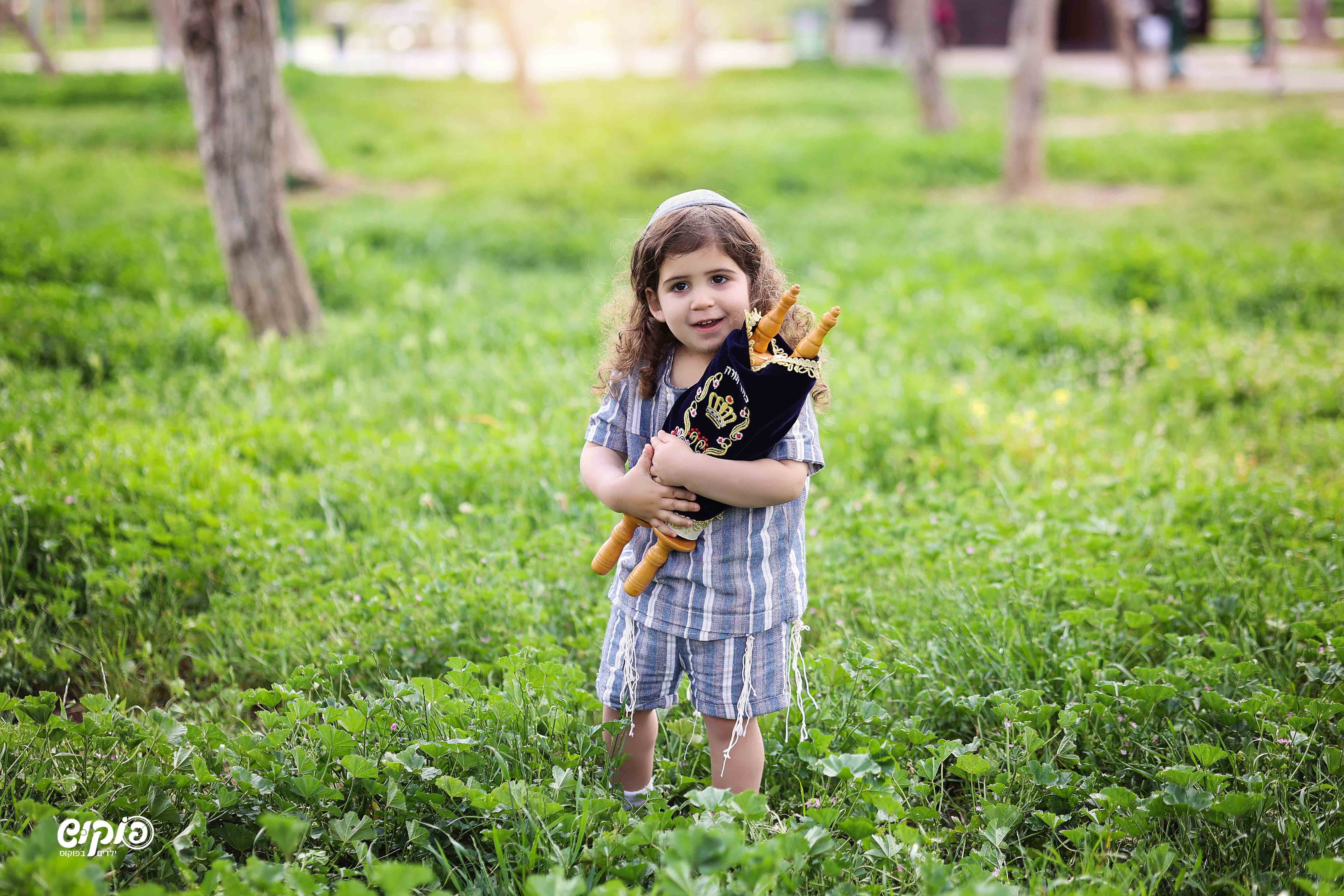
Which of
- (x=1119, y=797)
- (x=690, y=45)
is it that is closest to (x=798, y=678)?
(x=1119, y=797)

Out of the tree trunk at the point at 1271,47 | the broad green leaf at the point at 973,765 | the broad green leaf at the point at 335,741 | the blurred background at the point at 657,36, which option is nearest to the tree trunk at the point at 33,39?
the blurred background at the point at 657,36

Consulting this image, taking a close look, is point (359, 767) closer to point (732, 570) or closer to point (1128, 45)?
point (732, 570)

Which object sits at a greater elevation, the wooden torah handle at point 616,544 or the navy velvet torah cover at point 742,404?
the navy velvet torah cover at point 742,404

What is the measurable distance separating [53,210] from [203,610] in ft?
22.9

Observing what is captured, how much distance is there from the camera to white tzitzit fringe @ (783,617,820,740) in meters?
2.62

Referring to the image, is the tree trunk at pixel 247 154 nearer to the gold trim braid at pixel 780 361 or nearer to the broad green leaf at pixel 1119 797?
the gold trim braid at pixel 780 361

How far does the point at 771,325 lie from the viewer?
7.39ft

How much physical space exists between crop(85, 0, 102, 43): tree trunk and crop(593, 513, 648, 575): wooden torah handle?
38.4m

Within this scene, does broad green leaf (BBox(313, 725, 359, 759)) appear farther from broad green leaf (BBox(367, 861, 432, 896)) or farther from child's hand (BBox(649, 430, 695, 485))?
child's hand (BBox(649, 430, 695, 485))

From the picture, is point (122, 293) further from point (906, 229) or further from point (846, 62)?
point (846, 62)

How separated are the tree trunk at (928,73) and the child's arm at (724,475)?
13585 mm

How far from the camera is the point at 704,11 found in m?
44.8

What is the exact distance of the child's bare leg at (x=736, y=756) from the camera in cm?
258

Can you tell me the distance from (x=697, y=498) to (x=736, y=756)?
2.20 ft
